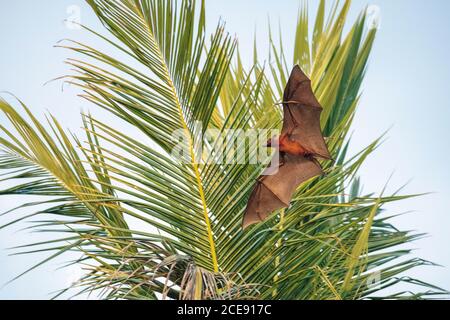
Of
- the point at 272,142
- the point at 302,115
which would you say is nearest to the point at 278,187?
the point at 272,142

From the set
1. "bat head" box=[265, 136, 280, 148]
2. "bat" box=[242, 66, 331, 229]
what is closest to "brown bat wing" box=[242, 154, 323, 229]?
"bat" box=[242, 66, 331, 229]

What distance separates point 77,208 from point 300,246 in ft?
3.21

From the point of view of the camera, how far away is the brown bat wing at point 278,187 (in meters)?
2.43

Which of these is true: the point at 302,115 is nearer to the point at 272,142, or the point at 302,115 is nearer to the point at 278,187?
the point at 272,142

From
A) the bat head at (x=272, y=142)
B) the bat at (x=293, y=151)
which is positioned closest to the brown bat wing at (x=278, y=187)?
the bat at (x=293, y=151)

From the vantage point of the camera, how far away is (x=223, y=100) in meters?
3.50

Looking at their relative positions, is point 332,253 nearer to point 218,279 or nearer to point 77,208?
point 218,279

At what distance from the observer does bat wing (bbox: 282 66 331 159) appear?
2541mm

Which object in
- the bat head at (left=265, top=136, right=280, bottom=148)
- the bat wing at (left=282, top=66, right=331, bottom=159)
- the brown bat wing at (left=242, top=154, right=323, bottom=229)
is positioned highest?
the bat wing at (left=282, top=66, right=331, bottom=159)

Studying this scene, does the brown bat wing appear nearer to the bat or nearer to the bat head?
the bat

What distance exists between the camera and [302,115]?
2568 mm

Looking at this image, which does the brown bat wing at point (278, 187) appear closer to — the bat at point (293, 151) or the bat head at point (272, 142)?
the bat at point (293, 151)

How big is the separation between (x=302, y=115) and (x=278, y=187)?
28 centimetres

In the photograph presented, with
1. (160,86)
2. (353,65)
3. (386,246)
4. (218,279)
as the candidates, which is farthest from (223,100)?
(218,279)
